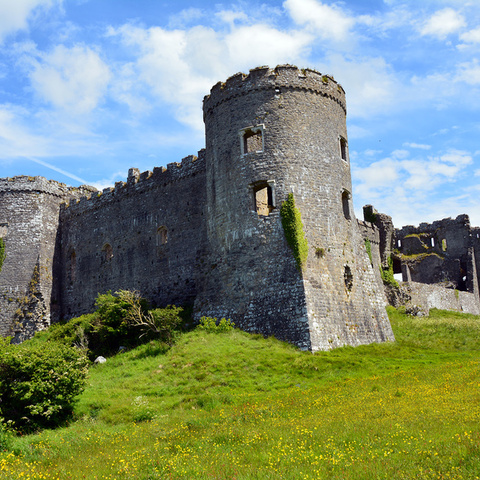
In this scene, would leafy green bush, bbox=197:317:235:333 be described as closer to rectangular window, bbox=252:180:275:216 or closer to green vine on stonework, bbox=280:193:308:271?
green vine on stonework, bbox=280:193:308:271

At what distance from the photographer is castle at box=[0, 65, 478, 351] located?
2270cm

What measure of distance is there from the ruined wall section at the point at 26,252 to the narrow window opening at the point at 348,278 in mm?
19342

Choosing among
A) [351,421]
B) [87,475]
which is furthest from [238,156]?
[87,475]

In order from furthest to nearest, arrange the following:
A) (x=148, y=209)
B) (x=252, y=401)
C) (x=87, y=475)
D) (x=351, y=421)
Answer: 1. (x=148, y=209)
2. (x=252, y=401)
3. (x=351, y=421)
4. (x=87, y=475)

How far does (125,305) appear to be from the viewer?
25641mm

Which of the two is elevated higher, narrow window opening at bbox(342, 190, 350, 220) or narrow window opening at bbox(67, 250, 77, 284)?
narrow window opening at bbox(342, 190, 350, 220)

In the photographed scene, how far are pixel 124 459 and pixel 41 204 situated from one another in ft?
89.3

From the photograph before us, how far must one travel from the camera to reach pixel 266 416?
46.7 feet

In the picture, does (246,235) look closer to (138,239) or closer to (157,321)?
(157,321)

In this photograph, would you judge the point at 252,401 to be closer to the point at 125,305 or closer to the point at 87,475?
the point at 87,475

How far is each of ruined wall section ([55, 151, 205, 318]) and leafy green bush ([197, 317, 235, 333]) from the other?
11.7ft

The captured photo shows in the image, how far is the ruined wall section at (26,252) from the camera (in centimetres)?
3325

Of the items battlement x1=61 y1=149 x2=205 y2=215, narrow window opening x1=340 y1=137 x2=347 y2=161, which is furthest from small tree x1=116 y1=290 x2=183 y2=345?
narrow window opening x1=340 y1=137 x2=347 y2=161

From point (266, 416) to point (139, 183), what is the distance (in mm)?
20779
